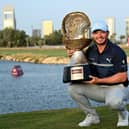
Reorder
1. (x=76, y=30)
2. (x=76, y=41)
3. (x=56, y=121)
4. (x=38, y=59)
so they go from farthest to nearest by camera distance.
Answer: (x=38, y=59), (x=56, y=121), (x=76, y=30), (x=76, y=41)

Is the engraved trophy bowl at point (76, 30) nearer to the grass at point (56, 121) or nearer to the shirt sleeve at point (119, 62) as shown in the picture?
the shirt sleeve at point (119, 62)

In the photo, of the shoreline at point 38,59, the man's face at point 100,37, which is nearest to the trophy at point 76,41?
the man's face at point 100,37

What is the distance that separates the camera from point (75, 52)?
25.8 feet

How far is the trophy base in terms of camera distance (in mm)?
7625

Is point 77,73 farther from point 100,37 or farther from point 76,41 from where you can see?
point 100,37

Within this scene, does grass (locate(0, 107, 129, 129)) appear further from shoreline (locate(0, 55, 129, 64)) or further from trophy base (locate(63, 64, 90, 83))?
shoreline (locate(0, 55, 129, 64))

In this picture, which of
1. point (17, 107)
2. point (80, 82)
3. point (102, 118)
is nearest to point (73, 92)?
point (80, 82)

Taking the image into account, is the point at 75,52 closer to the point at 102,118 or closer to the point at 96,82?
the point at 96,82

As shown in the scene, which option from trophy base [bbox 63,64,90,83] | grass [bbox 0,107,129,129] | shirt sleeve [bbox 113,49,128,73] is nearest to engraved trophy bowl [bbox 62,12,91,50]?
trophy base [bbox 63,64,90,83]

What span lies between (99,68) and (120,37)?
172398 mm

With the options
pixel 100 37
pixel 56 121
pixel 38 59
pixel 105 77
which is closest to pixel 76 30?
pixel 100 37

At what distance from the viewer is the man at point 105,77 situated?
7586mm

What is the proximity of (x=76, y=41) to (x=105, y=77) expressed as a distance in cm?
74

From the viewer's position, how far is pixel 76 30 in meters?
8.03
